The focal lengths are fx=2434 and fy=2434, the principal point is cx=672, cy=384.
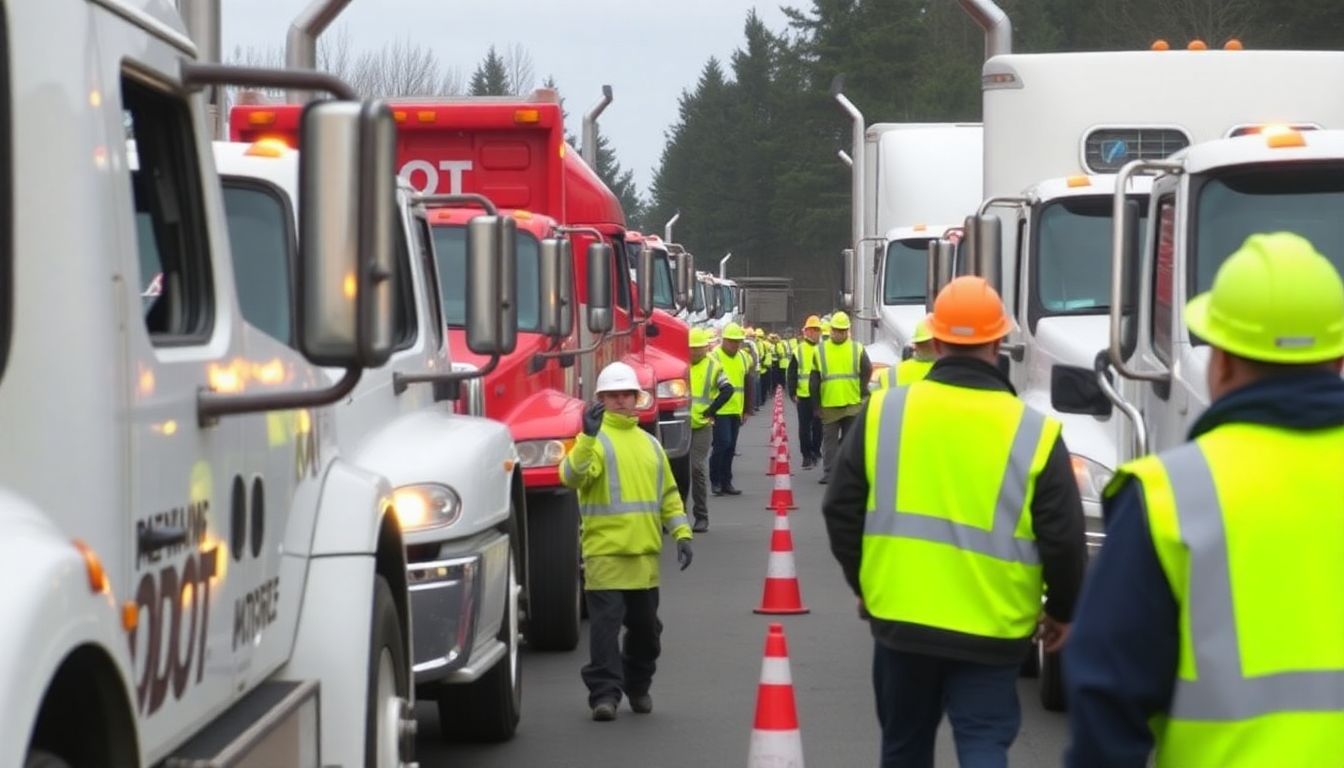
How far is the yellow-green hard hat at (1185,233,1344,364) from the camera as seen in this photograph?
12.2ft

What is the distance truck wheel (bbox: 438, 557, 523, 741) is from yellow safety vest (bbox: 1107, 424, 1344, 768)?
6.10 meters

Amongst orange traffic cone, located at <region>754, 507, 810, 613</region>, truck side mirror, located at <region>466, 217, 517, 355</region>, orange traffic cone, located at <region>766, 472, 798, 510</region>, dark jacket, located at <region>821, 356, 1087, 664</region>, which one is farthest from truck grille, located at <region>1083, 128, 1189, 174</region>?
dark jacket, located at <region>821, 356, 1087, 664</region>

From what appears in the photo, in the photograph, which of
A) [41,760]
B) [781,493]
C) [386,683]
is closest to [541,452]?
[781,493]

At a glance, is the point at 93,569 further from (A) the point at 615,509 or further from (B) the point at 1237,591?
(A) the point at 615,509

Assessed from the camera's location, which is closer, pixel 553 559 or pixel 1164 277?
pixel 1164 277

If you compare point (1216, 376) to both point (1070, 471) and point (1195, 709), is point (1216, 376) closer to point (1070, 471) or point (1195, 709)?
point (1195, 709)

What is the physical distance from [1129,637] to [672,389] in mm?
17936

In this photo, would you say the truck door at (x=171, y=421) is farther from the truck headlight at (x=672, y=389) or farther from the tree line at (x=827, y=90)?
the tree line at (x=827, y=90)

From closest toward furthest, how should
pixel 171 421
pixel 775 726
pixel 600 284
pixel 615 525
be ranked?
pixel 171 421 < pixel 775 726 < pixel 615 525 < pixel 600 284

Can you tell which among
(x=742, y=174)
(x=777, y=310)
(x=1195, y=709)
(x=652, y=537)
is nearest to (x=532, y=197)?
(x=652, y=537)

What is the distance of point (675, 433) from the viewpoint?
2127 centimetres

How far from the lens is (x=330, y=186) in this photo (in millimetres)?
4387

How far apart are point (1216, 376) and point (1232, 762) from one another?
0.61 meters

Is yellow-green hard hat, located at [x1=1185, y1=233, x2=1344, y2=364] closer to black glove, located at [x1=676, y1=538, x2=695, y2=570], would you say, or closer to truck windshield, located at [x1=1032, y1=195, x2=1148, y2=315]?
black glove, located at [x1=676, y1=538, x2=695, y2=570]
